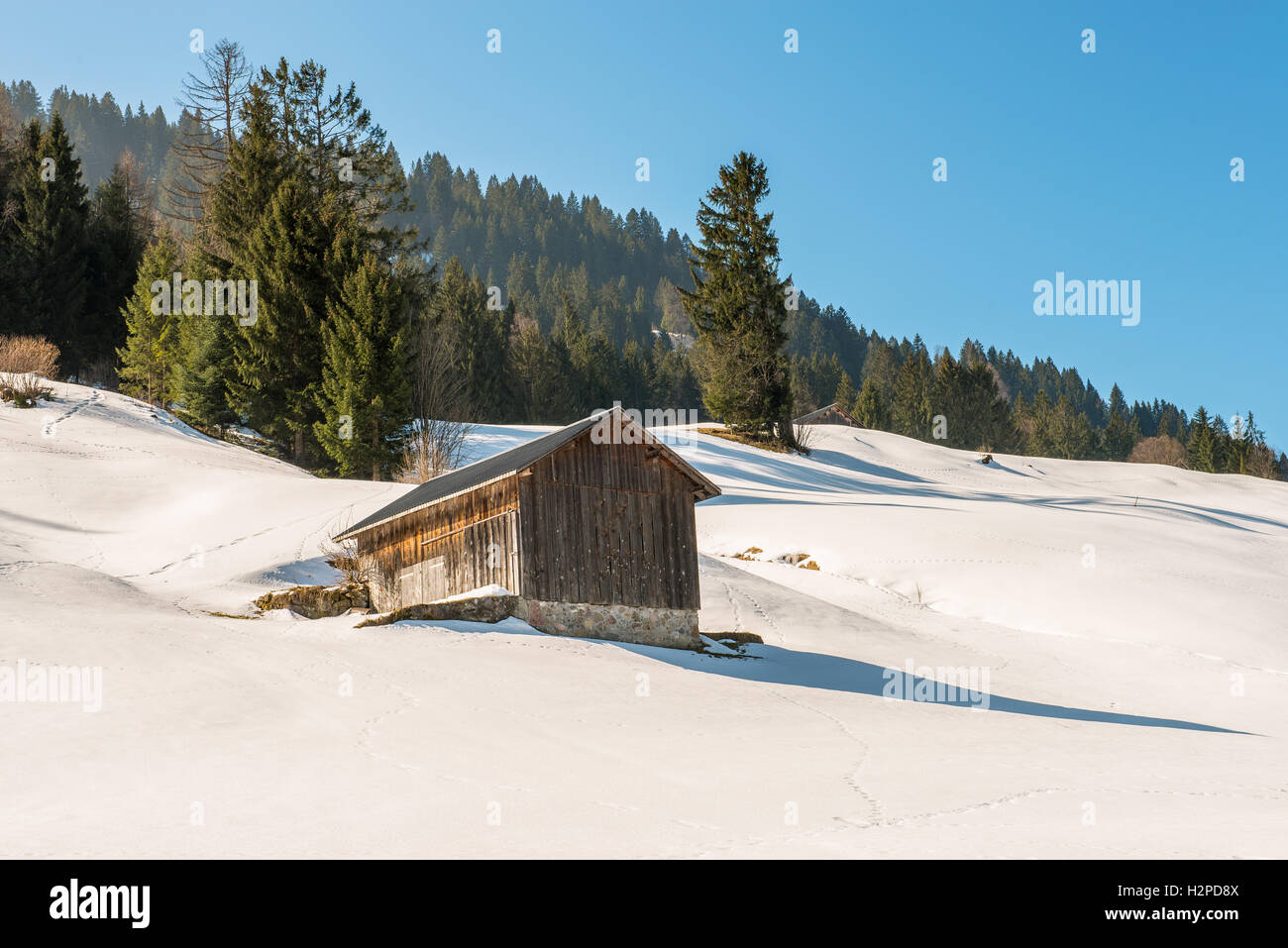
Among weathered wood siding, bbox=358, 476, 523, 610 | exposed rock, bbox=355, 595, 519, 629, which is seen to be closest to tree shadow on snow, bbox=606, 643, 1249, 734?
exposed rock, bbox=355, 595, 519, 629

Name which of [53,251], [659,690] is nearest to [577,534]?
[659,690]

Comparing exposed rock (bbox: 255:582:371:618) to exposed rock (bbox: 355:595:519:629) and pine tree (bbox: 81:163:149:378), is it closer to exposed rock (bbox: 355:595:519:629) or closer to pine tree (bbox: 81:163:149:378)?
exposed rock (bbox: 355:595:519:629)

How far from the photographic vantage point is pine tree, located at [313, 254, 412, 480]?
1615 inches

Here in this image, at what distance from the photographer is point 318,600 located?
82.7 feet

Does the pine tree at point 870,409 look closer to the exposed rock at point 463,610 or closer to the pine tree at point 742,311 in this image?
the pine tree at point 742,311

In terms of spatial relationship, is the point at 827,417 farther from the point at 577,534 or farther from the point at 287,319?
the point at 577,534

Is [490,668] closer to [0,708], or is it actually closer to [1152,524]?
[0,708]

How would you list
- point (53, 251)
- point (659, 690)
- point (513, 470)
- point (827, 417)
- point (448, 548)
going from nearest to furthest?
point (659, 690) < point (513, 470) < point (448, 548) < point (53, 251) < point (827, 417)

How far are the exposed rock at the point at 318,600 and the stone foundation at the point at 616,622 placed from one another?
5865mm

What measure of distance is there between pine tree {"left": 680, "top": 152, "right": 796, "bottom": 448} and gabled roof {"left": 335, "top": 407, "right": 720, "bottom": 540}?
114ft

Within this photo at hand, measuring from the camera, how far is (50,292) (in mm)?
56250

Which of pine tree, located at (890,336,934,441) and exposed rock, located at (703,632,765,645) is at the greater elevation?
pine tree, located at (890,336,934,441)

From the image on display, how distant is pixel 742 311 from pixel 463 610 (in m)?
41.8
